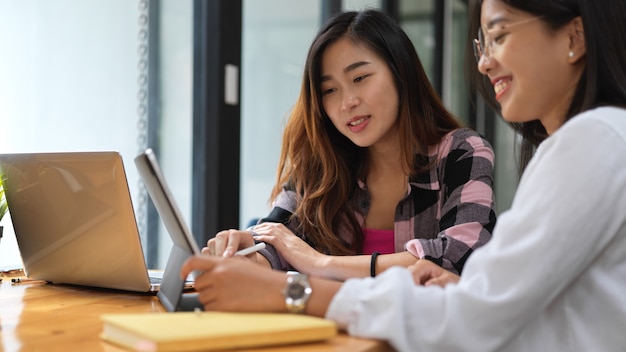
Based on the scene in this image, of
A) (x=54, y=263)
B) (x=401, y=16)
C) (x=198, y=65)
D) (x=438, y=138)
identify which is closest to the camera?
(x=54, y=263)

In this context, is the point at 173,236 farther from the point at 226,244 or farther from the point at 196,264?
the point at 226,244

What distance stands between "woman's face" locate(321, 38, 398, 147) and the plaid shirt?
0.45 feet

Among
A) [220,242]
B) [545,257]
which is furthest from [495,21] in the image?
[220,242]

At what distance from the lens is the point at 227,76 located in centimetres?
259

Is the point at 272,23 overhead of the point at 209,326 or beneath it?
overhead

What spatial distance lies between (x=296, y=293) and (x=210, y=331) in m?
0.17

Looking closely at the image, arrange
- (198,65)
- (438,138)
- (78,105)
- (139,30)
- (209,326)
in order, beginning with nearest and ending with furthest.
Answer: (209,326), (438,138), (78,105), (139,30), (198,65)

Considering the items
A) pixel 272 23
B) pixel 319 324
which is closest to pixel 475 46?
pixel 319 324

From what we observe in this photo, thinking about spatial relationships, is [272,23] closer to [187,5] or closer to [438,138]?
[187,5]

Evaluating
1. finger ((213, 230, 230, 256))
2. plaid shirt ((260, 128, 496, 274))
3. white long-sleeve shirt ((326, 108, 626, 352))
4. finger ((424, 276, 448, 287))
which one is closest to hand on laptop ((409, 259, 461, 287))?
finger ((424, 276, 448, 287))

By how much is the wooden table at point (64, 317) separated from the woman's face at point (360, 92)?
0.70m

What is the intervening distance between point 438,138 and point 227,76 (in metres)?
1.06

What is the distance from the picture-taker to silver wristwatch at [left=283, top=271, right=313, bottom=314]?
3.11ft

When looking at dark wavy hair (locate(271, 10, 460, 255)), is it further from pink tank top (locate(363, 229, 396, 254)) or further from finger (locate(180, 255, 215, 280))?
finger (locate(180, 255, 215, 280))
